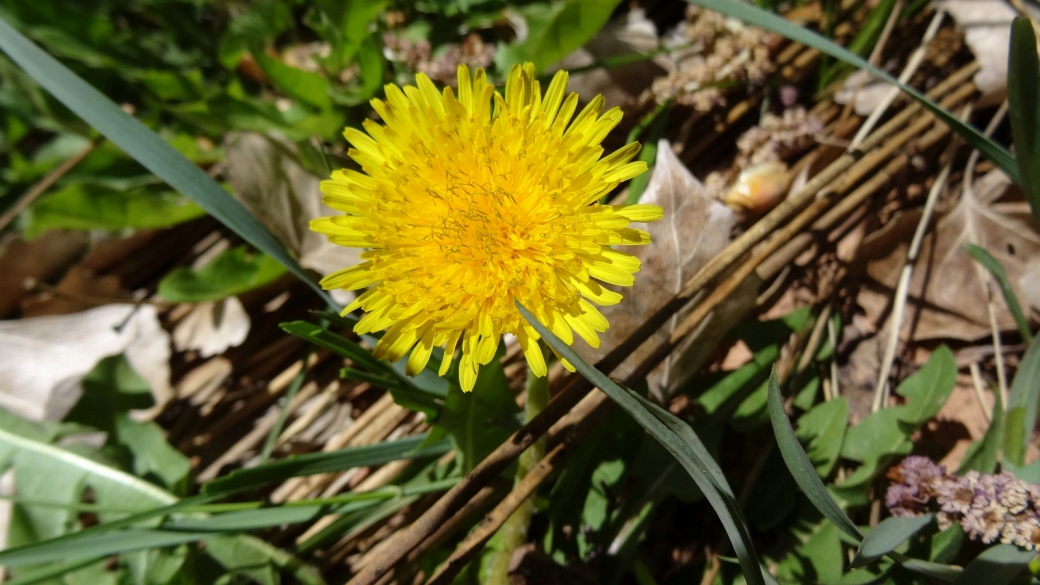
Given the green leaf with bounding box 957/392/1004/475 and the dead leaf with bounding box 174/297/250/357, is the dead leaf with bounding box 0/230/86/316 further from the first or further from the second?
the green leaf with bounding box 957/392/1004/475

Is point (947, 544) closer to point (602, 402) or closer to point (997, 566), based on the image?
point (997, 566)

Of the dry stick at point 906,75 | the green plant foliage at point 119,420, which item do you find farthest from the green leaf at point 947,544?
the green plant foliage at point 119,420

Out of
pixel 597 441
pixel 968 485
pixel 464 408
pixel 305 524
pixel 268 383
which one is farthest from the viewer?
pixel 268 383

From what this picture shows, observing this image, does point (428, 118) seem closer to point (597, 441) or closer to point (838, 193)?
point (597, 441)

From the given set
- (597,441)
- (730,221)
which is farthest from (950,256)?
(597,441)

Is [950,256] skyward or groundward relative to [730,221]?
groundward

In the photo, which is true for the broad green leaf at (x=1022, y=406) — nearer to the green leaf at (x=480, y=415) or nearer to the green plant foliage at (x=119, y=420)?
the green leaf at (x=480, y=415)

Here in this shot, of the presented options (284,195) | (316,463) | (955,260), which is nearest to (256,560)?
(316,463)
